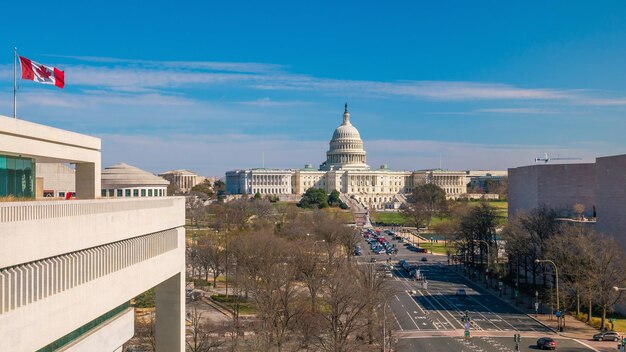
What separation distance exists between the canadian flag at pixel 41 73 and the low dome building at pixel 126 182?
25.3 ft

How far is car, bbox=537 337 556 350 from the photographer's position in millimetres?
42438

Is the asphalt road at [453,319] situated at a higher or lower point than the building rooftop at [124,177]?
lower

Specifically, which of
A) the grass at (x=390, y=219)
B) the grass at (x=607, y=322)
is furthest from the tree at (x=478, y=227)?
the grass at (x=390, y=219)

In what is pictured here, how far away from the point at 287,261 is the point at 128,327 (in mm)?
39227

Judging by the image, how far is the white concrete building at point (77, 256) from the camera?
13811mm

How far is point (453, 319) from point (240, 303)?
18162mm

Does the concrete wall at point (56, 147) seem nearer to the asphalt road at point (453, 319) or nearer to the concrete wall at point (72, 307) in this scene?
the concrete wall at point (72, 307)

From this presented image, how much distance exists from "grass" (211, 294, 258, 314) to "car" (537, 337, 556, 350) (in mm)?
22113

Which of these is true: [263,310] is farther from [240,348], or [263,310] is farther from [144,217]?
[144,217]

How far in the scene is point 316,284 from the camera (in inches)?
2040

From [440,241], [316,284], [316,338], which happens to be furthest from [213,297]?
[440,241]

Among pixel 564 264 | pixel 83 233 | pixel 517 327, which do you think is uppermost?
pixel 83 233

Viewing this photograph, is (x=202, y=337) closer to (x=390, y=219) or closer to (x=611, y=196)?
(x=611, y=196)

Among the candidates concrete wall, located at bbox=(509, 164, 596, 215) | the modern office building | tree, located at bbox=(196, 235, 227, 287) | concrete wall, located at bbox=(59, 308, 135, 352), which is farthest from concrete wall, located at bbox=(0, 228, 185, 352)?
concrete wall, located at bbox=(509, 164, 596, 215)
